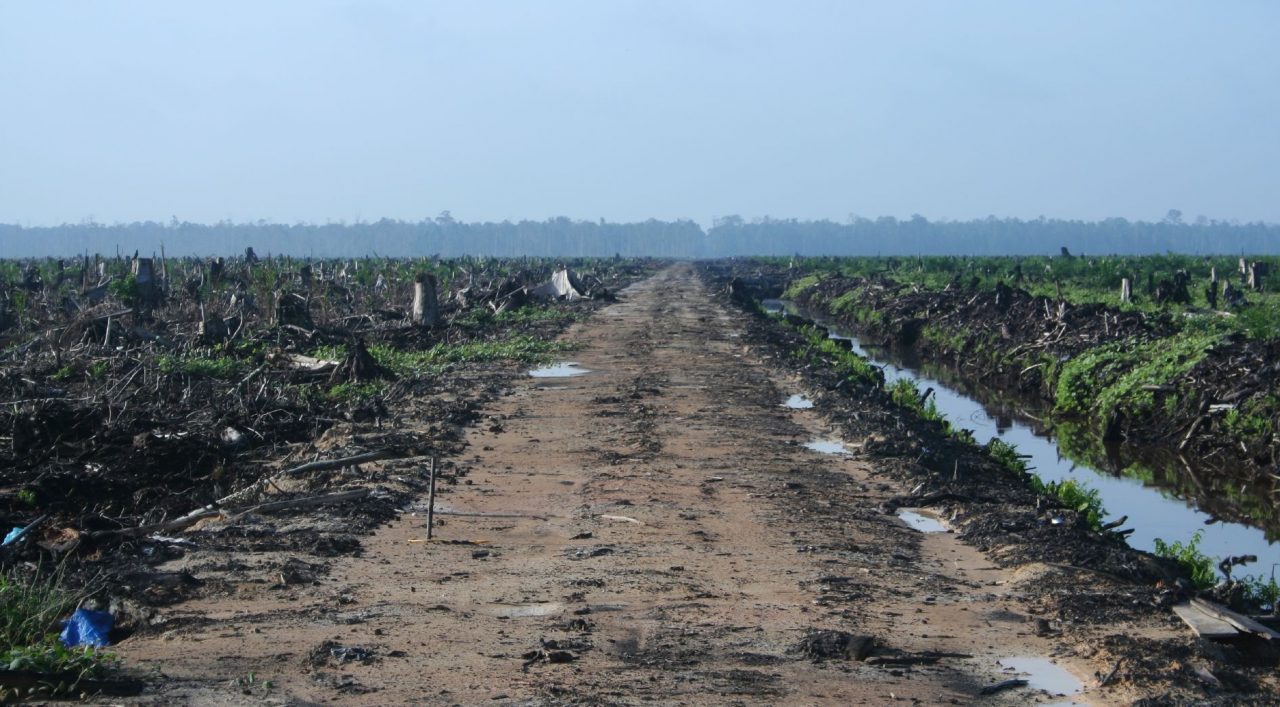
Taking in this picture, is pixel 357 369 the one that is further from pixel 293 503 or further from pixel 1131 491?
pixel 1131 491

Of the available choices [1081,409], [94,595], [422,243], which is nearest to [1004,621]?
[94,595]

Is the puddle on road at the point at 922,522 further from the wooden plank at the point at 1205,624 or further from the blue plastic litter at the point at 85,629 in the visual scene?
the blue plastic litter at the point at 85,629

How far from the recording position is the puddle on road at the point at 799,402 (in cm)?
1608

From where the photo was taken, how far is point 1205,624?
666 centimetres

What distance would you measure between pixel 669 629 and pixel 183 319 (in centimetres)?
1796

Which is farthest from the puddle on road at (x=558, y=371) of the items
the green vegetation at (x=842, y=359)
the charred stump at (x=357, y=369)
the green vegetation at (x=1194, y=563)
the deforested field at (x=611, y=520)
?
the green vegetation at (x=1194, y=563)

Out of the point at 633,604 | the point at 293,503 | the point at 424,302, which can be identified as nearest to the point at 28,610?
the point at 293,503

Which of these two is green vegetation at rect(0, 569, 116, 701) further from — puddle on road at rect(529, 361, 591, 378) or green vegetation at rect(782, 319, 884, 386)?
green vegetation at rect(782, 319, 884, 386)

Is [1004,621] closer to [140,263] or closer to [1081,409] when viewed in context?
[1081,409]

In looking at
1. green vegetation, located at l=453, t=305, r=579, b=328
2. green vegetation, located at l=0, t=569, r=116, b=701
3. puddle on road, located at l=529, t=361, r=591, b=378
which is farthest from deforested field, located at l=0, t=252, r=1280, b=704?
green vegetation, located at l=453, t=305, r=579, b=328

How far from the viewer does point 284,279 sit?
30125 mm

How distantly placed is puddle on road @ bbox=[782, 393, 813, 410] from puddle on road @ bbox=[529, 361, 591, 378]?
12.5 ft

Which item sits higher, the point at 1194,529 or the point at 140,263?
the point at 140,263

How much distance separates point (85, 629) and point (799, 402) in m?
11.6
